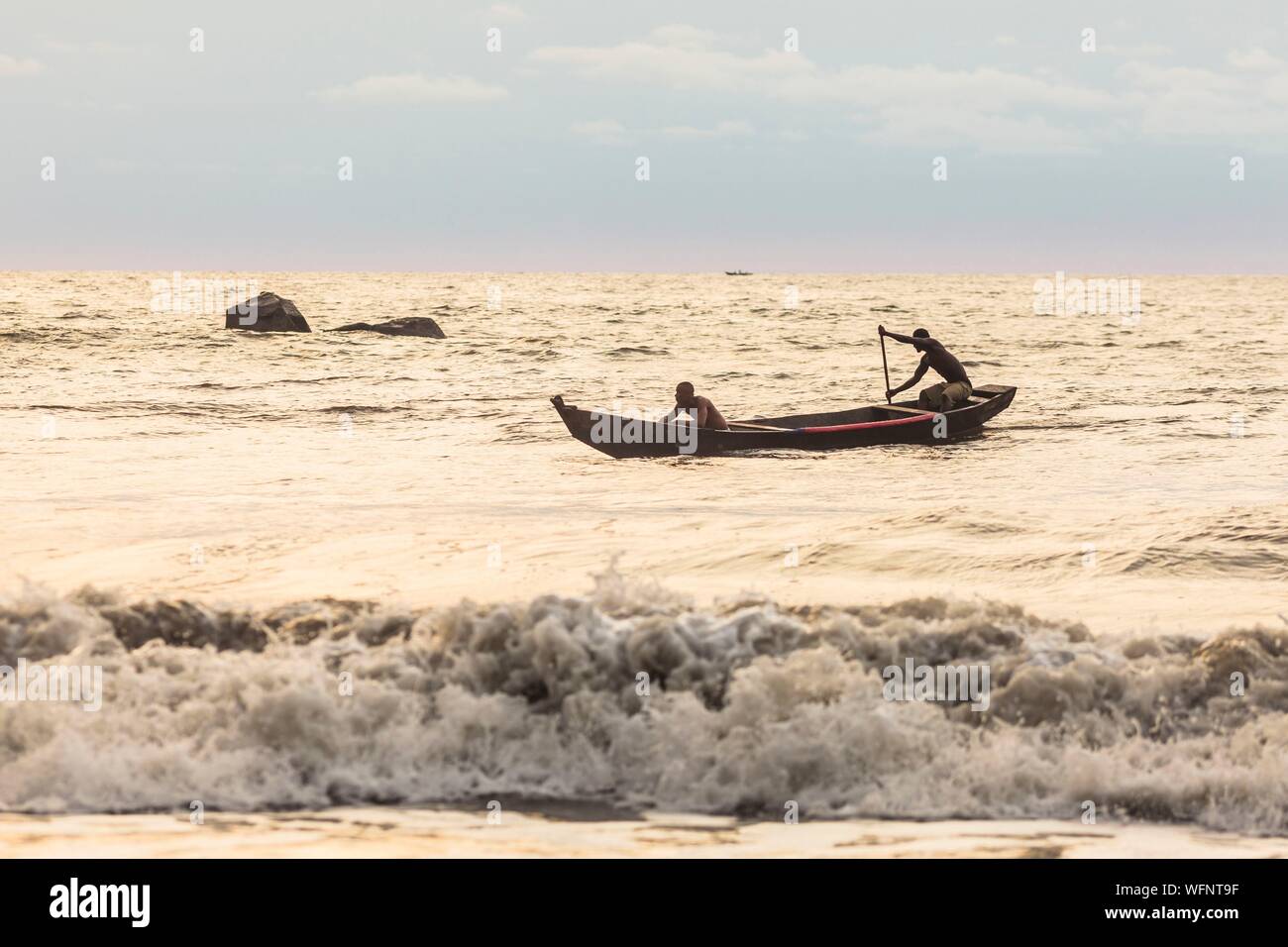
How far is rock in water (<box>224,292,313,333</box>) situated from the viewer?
143 feet

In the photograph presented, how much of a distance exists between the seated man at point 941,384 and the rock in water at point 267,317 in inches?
1115

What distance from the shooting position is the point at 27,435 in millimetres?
21016

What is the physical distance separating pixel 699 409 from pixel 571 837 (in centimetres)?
1299

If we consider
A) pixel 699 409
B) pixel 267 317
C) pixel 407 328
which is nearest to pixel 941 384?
pixel 699 409

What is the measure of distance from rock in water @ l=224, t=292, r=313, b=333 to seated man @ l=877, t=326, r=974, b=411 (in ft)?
92.9

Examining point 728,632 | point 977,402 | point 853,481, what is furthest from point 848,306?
point 728,632

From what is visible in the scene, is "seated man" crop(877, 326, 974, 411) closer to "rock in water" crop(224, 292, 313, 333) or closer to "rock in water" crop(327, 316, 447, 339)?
"rock in water" crop(327, 316, 447, 339)

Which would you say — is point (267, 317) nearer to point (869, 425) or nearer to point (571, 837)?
point (869, 425)

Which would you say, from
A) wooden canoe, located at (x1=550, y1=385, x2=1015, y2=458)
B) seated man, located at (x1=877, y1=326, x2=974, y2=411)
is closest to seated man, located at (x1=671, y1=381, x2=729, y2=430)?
wooden canoe, located at (x1=550, y1=385, x2=1015, y2=458)

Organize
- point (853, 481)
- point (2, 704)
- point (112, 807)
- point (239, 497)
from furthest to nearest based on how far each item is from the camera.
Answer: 1. point (853, 481)
2. point (239, 497)
3. point (2, 704)
4. point (112, 807)

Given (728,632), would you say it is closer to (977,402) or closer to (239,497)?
(239,497)

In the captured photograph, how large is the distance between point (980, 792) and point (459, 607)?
327 cm

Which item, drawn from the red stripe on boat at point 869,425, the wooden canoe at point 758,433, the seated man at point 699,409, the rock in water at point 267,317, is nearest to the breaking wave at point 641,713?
the wooden canoe at point 758,433

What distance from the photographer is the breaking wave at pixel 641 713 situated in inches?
232
